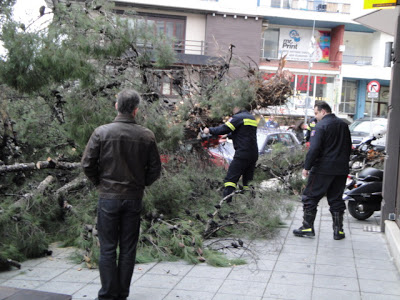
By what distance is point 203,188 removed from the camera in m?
7.70

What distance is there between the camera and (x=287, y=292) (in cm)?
463

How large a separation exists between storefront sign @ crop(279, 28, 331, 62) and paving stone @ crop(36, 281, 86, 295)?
107 ft

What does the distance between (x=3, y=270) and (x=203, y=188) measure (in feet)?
11.3

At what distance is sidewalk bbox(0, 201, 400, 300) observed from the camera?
15.0ft

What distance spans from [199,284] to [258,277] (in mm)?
667

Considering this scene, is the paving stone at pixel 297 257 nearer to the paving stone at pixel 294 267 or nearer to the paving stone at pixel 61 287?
the paving stone at pixel 294 267

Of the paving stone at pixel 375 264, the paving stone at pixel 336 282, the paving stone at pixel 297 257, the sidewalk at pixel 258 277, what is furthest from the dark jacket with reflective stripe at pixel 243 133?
the paving stone at pixel 336 282

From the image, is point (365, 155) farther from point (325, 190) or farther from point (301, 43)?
point (301, 43)

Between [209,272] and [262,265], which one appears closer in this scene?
[209,272]

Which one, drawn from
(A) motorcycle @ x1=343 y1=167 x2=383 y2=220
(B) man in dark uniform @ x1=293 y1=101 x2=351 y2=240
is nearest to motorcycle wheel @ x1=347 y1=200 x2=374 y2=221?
(A) motorcycle @ x1=343 y1=167 x2=383 y2=220

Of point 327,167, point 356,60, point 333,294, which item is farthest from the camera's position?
point 356,60

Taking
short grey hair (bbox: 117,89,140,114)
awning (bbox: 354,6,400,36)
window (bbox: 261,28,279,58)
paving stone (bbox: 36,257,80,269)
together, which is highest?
window (bbox: 261,28,279,58)

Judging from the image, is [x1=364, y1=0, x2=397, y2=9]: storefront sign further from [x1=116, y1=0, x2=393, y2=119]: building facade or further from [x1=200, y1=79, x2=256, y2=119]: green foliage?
[x1=116, y1=0, x2=393, y2=119]: building facade

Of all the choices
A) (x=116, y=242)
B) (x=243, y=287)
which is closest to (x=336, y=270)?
(x=243, y=287)
